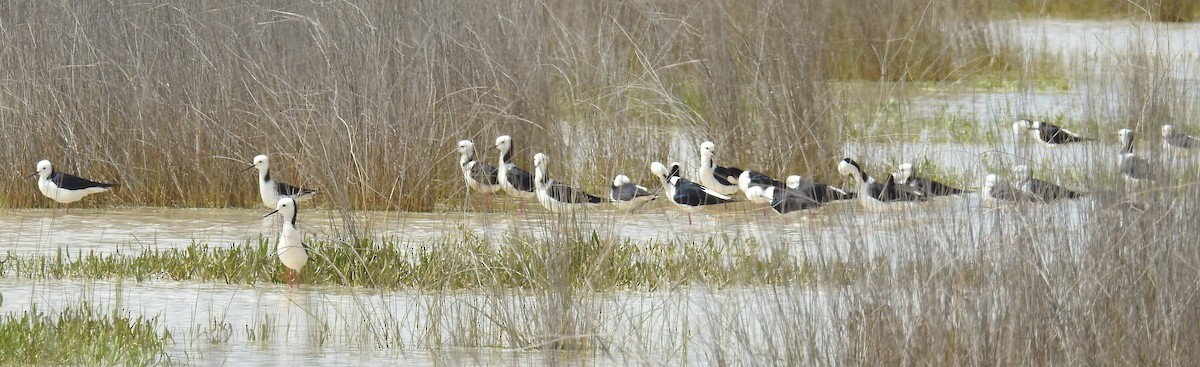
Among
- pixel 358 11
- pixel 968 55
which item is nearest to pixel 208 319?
pixel 358 11

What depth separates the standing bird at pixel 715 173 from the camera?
11.5m

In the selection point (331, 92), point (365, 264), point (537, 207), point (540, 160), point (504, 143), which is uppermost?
point (331, 92)

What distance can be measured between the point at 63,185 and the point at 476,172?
2738 mm

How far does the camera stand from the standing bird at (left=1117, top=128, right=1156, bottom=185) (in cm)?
615

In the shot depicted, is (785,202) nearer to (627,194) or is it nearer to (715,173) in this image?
(627,194)

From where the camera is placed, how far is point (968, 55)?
19.0 m

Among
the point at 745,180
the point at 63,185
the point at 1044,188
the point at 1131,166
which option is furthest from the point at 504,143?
the point at 1044,188

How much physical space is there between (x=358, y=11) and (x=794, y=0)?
3.14 meters

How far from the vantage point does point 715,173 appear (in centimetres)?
1146

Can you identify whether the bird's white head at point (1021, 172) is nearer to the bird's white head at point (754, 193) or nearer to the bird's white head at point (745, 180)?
the bird's white head at point (754, 193)

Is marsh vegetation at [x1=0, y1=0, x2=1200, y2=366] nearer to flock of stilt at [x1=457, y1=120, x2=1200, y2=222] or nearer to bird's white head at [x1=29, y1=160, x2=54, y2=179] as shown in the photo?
flock of stilt at [x1=457, y1=120, x2=1200, y2=222]

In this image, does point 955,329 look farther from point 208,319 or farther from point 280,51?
point 280,51

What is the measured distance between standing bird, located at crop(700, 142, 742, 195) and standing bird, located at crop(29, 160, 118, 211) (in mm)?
4018

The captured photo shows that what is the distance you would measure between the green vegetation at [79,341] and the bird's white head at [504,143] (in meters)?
4.69
